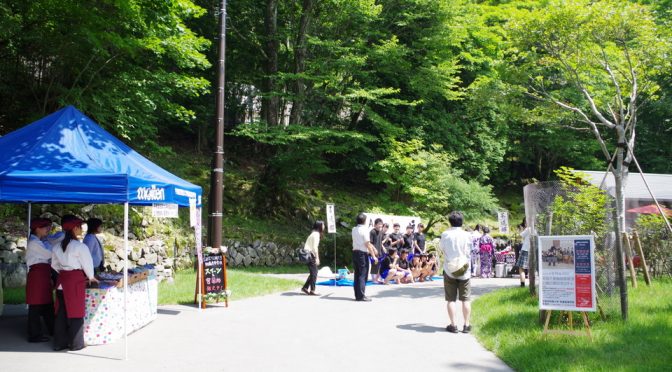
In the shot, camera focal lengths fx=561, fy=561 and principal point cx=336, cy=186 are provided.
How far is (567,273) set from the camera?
7727 mm

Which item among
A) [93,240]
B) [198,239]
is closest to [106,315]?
[93,240]

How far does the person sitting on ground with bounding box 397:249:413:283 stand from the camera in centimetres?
1680

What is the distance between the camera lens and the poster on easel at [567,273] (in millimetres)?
7547

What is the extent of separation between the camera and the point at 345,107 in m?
27.2


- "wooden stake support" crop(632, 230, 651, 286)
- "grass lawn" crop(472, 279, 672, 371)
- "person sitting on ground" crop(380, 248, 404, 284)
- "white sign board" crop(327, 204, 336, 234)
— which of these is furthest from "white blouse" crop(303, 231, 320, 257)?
"wooden stake support" crop(632, 230, 651, 286)

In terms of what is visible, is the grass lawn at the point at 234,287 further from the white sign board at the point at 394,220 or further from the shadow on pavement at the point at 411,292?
the white sign board at the point at 394,220

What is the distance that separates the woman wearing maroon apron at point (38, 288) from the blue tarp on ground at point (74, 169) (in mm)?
719

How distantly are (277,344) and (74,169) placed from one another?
3596 mm

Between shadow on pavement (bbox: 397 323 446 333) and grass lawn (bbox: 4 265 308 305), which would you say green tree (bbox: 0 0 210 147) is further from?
shadow on pavement (bbox: 397 323 446 333)

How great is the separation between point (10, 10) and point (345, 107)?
52.6 ft

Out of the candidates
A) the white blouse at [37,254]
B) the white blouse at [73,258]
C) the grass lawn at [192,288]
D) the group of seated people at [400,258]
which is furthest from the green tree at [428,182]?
the white blouse at [73,258]

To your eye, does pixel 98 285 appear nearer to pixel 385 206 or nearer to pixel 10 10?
pixel 10 10

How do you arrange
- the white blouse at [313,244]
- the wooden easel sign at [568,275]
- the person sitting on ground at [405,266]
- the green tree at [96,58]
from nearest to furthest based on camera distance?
the wooden easel sign at [568,275]
the white blouse at [313,244]
the green tree at [96,58]
the person sitting on ground at [405,266]

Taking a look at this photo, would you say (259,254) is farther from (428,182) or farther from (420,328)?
(420,328)
